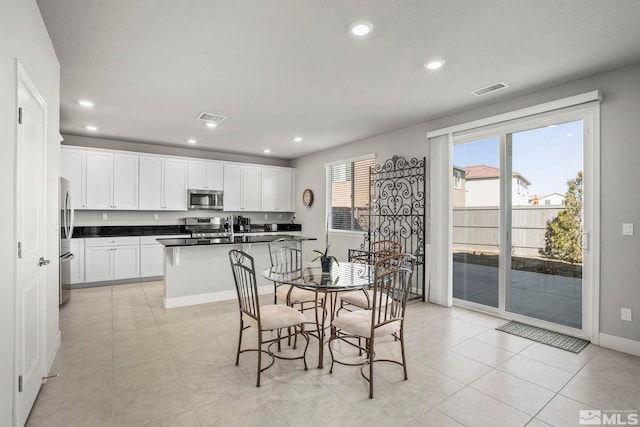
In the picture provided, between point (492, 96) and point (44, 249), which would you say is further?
point (492, 96)

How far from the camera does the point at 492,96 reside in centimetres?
376

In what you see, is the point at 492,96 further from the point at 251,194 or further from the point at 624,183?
the point at 251,194

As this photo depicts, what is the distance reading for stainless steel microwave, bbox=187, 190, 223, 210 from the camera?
257 inches

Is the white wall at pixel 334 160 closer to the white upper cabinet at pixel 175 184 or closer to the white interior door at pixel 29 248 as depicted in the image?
the white upper cabinet at pixel 175 184

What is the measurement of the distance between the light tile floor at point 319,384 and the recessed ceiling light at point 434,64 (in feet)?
8.63

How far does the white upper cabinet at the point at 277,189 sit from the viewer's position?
7496 mm

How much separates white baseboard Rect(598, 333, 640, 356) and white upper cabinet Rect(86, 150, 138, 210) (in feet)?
22.7

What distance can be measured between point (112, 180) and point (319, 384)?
540 cm

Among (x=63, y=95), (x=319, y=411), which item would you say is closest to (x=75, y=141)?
(x=63, y=95)

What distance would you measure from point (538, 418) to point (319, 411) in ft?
4.49

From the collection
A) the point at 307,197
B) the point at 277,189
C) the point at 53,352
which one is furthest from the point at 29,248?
the point at 277,189

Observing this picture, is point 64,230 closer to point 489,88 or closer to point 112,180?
point 112,180

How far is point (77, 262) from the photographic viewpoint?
5367mm

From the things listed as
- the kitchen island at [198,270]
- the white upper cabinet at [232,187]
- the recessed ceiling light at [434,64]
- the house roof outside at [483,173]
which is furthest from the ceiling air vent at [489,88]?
the white upper cabinet at [232,187]
